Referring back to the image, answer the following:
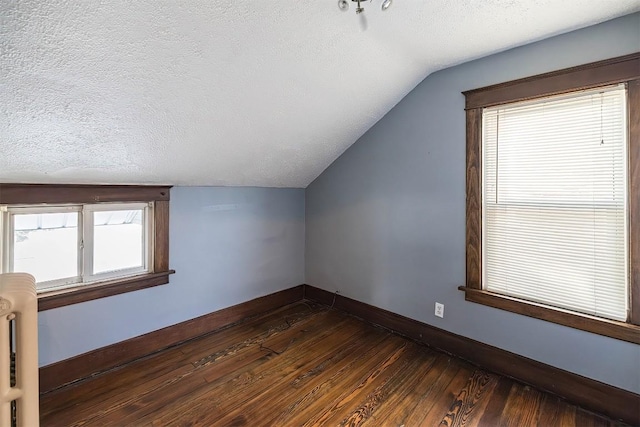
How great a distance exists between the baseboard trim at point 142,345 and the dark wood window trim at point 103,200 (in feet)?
1.24

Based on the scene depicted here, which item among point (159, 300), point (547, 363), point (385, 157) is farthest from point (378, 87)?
point (159, 300)

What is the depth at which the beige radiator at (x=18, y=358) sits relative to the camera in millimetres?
1052

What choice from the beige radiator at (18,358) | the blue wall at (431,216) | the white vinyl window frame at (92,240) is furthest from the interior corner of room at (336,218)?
the beige radiator at (18,358)

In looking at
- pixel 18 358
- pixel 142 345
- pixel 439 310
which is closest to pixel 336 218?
pixel 439 310

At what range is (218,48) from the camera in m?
1.48

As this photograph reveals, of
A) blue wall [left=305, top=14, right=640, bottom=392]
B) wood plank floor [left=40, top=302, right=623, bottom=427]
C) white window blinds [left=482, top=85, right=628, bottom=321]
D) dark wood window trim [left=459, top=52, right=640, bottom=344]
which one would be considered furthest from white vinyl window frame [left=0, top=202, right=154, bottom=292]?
white window blinds [left=482, top=85, right=628, bottom=321]

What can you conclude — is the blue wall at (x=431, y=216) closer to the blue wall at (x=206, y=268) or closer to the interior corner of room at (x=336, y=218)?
the interior corner of room at (x=336, y=218)

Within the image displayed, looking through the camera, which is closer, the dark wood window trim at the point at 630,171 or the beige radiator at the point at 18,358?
the beige radiator at the point at 18,358

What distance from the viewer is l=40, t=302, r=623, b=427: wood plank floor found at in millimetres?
1710

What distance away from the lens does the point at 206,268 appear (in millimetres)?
2742

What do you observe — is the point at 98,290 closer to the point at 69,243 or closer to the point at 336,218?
the point at 69,243

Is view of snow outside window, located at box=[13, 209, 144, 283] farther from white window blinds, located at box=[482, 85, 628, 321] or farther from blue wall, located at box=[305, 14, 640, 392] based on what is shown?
white window blinds, located at box=[482, 85, 628, 321]

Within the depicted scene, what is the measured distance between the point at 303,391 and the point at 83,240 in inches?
71.1

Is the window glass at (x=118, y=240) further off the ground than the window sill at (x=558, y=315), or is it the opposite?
the window glass at (x=118, y=240)
